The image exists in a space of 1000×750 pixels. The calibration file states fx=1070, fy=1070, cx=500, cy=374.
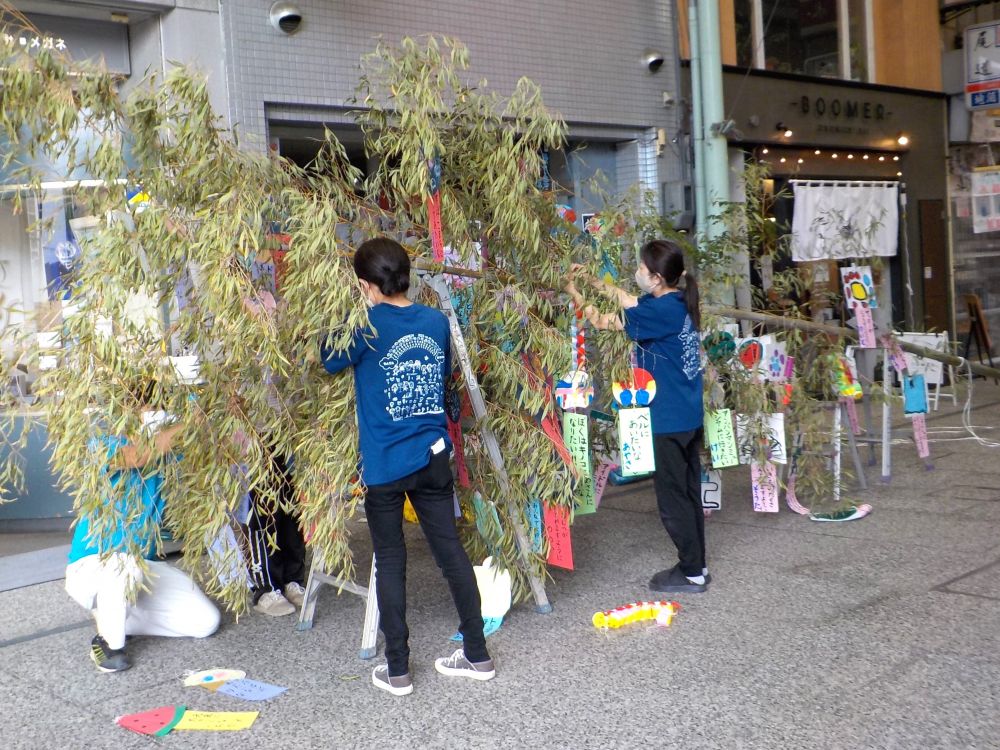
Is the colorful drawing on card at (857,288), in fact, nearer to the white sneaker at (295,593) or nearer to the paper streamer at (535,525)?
the paper streamer at (535,525)

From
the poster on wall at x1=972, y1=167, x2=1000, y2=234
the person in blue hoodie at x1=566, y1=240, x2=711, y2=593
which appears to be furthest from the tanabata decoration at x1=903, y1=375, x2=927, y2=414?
the poster on wall at x1=972, y1=167, x2=1000, y2=234

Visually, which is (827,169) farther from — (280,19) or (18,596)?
(18,596)

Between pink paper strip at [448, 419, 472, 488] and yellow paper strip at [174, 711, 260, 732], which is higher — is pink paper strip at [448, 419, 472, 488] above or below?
above

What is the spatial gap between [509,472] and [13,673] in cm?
236

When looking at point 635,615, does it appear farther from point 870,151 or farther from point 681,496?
point 870,151

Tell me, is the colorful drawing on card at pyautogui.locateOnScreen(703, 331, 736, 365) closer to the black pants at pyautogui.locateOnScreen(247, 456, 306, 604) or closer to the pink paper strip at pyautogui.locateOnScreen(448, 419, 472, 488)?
the pink paper strip at pyautogui.locateOnScreen(448, 419, 472, 488)

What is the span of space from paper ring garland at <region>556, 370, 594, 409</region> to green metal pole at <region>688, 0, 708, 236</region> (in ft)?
15.3

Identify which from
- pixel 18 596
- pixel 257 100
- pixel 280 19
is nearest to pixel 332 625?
pixel 18 596

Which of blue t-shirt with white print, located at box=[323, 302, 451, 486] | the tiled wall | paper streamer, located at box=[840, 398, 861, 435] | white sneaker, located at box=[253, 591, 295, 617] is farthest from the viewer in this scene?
paper streamer, located at box=[840, 398, 861, 435]

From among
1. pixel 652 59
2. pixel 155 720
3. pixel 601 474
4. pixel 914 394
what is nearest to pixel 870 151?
pixel 652 59

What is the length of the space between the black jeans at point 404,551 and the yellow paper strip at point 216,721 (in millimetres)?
578

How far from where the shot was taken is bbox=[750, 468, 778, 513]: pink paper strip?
6.60 metres

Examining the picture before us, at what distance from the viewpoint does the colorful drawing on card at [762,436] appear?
6430 mm

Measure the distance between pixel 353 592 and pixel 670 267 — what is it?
7.19ft
